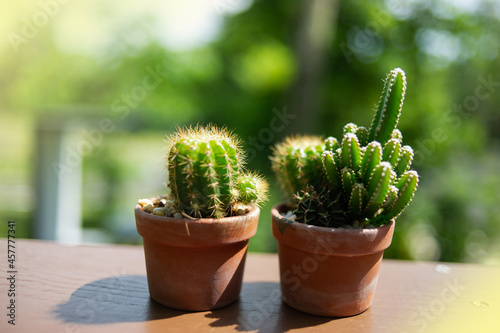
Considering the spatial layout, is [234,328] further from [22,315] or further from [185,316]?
[22,315]

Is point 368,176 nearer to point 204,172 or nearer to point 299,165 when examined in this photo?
point 299,165

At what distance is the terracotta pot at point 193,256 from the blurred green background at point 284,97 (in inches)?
61.2

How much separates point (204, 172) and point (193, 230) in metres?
0.13

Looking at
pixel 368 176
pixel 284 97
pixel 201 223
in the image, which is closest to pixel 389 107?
pixel 368 176

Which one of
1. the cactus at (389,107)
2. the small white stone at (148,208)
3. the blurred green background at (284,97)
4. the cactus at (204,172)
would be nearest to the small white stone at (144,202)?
the small white stone at (148,208)

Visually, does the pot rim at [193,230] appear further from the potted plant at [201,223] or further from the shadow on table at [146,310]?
the shadow on table at [146,310]

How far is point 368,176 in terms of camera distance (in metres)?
0.85

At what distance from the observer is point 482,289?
1105 mm

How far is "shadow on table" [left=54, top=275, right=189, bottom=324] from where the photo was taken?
0.84 metres

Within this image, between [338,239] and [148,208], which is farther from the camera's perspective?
[148,208]

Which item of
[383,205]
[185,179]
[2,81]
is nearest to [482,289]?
[383,205]

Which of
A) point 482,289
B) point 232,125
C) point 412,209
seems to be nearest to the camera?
point 482,289

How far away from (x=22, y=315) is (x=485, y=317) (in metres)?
1.03

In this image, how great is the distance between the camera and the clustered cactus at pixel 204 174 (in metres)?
0.81
